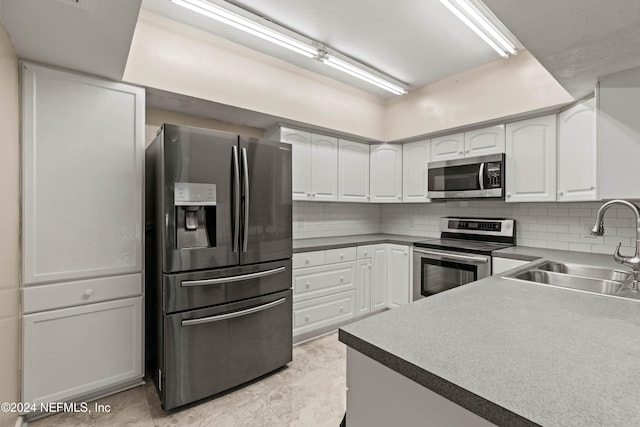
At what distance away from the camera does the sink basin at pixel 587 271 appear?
1807mm

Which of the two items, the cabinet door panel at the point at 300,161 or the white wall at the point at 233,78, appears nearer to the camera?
the white wall at the point at 233,78

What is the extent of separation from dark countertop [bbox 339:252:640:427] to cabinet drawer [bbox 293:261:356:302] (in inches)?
69.5

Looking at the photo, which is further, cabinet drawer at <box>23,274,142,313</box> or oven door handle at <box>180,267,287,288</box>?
oven door handle at <box>180,267,287,288</box>

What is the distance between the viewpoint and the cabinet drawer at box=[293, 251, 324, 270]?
2.76 m

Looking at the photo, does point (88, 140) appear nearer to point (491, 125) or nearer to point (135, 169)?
point (135, 169)

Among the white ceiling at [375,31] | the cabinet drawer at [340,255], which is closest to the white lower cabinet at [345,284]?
the cabinet drawer at [340,255]

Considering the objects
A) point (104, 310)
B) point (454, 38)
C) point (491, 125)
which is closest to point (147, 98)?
point (104, 310)

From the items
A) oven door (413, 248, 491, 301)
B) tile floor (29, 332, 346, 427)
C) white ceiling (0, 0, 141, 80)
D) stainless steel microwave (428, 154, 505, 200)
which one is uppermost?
white ceiling (0, 0, 141, 80)

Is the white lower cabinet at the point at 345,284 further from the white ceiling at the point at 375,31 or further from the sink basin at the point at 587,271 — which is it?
the white ceiling at the point at 375,31

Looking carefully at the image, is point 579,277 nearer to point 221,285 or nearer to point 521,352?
point 521,352

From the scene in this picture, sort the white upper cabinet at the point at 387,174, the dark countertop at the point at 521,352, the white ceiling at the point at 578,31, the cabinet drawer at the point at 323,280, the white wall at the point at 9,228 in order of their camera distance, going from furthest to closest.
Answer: the white upper cabinet at the point at 387,174 < the cabinet drawer at the point at 323,280 < the white wall at the point at 9,228 < the white ceiling at the point at 578,31 < the dark countertop at the point at 521,352

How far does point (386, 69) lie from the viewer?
10.0 ft

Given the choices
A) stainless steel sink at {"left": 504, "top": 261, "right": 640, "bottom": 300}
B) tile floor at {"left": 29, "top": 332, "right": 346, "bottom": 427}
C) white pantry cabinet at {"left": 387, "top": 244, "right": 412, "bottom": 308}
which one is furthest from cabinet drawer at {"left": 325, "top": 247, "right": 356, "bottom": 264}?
stainless steel sink at {"left": 504, "top": 261, "right": 640, "bottom": 300}

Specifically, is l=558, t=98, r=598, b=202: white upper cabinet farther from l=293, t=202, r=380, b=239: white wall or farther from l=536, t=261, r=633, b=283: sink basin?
l=293, t=202, r=380, b=239: white wall
